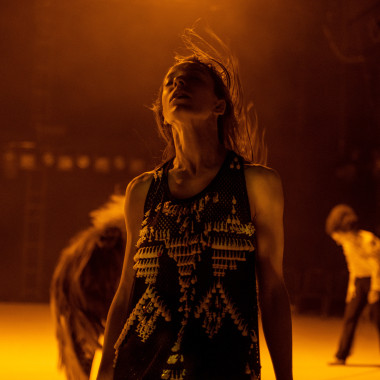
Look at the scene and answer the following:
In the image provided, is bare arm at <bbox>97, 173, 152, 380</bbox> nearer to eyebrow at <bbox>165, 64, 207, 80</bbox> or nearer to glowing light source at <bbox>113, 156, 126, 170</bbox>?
eyebrow at <bbox>165, 64, 207, 80</bbox>

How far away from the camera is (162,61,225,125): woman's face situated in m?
1.63

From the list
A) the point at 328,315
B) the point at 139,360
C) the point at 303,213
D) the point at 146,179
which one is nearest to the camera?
the point at 139,360

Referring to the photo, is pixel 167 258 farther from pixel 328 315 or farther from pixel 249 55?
pixel 249 55

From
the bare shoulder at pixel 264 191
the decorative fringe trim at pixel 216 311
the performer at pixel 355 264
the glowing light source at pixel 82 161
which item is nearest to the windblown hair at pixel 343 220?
the performer at pixel 355 264

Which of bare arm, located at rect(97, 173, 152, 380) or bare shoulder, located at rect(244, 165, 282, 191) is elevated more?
bare shoulder, located at rect(244, 165, 282, 191)

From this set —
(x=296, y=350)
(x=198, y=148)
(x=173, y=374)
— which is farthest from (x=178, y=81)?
(x=296, y=350)

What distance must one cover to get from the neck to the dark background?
13.8 meters

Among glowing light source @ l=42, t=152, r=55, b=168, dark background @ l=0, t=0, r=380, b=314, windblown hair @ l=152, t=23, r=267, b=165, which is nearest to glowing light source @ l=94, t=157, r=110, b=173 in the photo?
dark background @ l=0, t=0, r=380, b=314

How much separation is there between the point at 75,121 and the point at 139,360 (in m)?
14.7

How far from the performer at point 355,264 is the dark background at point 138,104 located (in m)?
7.22

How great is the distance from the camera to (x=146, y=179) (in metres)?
1.72

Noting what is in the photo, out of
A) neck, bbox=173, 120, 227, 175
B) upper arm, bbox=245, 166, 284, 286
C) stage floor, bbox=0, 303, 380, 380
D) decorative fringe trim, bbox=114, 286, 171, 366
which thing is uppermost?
neck, bbox=173, 120, 227, 175

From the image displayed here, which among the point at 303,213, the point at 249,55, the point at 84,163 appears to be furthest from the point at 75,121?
the point at 303,213

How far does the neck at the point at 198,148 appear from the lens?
1.68 metres
